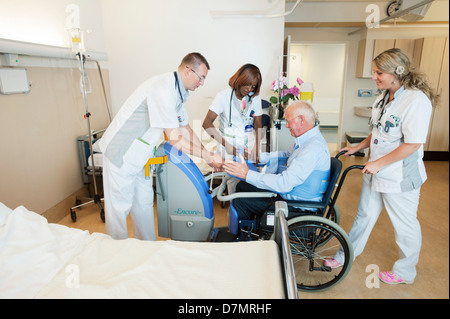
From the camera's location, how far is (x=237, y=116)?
9.07ft

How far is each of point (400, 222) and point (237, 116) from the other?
145cm

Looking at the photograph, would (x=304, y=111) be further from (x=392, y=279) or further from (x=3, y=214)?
(x=3, y=214)

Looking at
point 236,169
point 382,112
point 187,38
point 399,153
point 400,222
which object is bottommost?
point 400,222

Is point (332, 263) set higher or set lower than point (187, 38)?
lower

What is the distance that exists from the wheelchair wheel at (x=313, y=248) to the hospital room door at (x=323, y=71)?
22.1 feet

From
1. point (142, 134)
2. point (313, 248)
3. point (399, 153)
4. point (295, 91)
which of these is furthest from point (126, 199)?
point (295, 91)

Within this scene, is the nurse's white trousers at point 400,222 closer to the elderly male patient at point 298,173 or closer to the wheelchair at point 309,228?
the wheelchair at point 309,228

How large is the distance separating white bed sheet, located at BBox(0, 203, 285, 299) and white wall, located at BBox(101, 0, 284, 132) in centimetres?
277

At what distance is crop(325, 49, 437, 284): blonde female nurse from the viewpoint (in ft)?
6.12

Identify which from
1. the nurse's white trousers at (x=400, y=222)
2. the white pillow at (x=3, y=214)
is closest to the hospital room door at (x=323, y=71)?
the nurse's white trousers at (x=400, y=222)

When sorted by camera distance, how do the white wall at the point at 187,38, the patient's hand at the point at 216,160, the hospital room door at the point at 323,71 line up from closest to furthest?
the patient's hand at the point at 216,160 → the white wall at the point at 187,38 → the hospital room door at the point at 323,71

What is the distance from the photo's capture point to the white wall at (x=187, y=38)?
151 inches
